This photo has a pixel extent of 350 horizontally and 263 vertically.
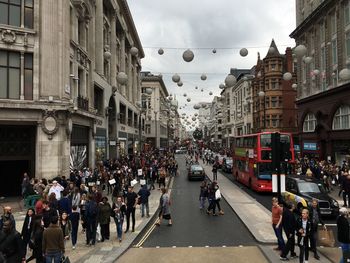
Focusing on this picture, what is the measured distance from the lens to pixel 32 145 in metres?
23.1

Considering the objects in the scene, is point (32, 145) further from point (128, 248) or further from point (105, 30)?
point (105, 30)

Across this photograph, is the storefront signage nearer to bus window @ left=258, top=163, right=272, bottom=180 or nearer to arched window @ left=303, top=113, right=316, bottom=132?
arched window @ left=303, top=113, right=316, bottom=132

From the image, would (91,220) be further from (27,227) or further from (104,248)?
(27,227)

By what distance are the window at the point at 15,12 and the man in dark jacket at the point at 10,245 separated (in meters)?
18.0

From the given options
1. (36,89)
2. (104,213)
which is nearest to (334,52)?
(36,89)

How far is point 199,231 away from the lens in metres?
14.4

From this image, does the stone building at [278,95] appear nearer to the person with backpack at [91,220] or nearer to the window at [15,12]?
the window at [15,12]

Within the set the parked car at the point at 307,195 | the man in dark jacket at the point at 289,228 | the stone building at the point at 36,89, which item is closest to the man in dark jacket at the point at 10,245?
the man in dark jacket at the point at 289,228

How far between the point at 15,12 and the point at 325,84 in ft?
105

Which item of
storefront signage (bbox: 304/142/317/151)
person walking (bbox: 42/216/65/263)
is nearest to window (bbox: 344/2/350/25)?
storefront signage (bbox: 304/142/317/151)

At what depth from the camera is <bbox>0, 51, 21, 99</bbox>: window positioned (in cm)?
2189

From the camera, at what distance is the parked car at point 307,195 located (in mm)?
16281

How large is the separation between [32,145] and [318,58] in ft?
110

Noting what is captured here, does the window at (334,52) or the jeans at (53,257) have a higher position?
the window at (334,52)
